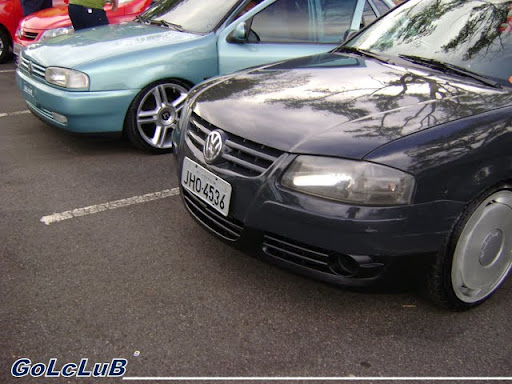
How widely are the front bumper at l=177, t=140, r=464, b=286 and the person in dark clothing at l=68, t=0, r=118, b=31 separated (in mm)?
4504

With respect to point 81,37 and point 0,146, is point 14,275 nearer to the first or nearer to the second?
point 0,146

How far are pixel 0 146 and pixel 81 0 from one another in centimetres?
211

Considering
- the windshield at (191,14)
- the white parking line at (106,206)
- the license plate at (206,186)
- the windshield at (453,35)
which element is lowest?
the white parking line at (106,206)

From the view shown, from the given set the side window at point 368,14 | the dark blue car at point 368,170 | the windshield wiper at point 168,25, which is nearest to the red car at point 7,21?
the windshield wiper at point 168,25

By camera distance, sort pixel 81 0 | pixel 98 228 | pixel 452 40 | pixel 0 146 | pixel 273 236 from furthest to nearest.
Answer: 1. pixel 81 0
2. pixel 0 146
3. pixel 98 228
4. pixel 452 40
5. pixel 273 236

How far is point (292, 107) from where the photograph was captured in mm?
2801

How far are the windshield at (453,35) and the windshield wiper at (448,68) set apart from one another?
0.02m

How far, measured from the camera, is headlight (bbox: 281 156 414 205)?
237cm

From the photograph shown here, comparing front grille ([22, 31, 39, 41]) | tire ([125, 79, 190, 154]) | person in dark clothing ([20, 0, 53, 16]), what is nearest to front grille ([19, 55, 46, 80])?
tire ([125, 79, 190, 154])

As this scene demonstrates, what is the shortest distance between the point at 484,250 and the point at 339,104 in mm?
958

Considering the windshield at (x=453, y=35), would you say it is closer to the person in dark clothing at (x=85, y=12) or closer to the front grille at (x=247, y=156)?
the front grille at (x=247, y=156)

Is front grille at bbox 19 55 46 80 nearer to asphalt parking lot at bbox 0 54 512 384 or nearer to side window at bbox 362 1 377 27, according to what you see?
asphalt parking lot at bbox 0 54 512 384

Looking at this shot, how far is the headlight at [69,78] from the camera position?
15.0ft

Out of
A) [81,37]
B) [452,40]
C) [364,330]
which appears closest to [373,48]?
[452,40]
